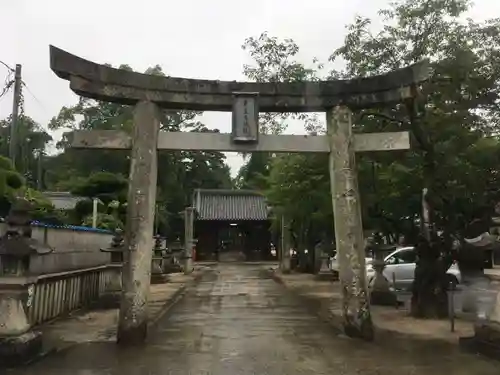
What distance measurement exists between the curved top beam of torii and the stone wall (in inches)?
117

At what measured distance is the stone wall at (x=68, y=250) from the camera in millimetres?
11289

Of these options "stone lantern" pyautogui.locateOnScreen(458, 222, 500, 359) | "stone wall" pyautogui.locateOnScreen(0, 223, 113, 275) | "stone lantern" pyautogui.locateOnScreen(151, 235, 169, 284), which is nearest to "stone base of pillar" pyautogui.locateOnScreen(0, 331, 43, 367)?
"stone wall" pyautogui.locateOnScreen(0, 223, 113, 275)

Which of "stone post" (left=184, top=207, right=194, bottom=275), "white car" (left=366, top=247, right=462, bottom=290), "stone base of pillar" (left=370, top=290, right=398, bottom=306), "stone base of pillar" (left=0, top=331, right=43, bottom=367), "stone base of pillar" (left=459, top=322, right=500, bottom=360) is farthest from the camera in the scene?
"stone post" (left=184, top=207, right=194, bottom=275)

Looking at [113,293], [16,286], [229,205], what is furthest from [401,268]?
[229,205]

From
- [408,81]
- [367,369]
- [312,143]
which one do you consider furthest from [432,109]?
[367,369]

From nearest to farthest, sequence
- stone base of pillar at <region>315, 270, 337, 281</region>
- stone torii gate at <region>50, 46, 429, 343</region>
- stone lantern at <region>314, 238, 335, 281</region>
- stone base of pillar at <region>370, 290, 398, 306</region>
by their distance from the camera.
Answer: stone torii gate at <region>50, 46, 429, 343</region> < stone base of pillar at <region>370, 290, 398, 306</region> < stone base of pillar at <region>315, 270, 337, 281</region> < stone lantern at <region>314, 238, 335, 281</region>

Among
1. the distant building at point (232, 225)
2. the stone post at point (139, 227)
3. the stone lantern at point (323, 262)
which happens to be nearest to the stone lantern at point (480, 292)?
the stone post at point (139, 227)

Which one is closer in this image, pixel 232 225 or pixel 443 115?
pixel 443 115

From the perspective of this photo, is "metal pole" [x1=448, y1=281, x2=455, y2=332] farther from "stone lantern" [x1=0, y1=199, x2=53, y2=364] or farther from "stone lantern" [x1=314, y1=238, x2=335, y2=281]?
"stone lantern" [x1=314, y1=238, x2=335, y2=281]

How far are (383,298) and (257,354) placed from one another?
7.74m

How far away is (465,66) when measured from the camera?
36.8 ft

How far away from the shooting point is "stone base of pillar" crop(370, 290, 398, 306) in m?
15.4

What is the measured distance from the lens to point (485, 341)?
848cm

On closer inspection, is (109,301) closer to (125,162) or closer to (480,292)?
(480,292)
